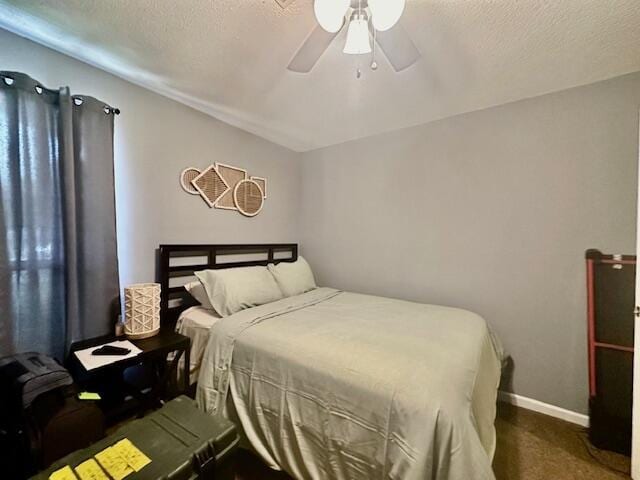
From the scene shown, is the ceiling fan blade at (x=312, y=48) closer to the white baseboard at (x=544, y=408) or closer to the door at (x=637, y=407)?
the door at (x=637, y=407)

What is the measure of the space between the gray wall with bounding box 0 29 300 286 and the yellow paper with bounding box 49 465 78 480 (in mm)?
1277

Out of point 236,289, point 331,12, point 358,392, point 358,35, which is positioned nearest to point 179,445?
point 358,392

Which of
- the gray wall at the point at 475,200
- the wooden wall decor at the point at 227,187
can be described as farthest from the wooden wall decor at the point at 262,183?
the gray wall at the point at 475,200

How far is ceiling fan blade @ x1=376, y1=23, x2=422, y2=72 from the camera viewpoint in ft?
4.09

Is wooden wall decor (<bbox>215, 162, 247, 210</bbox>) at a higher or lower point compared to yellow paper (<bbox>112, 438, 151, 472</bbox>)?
higher

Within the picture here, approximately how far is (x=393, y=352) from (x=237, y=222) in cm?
206

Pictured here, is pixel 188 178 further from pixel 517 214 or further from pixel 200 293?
pixel 517 214

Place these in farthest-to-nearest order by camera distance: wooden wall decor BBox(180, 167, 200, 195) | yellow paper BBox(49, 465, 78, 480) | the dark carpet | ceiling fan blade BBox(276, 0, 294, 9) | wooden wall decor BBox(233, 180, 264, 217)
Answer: wooden wall decor BBox(233, 180, 264, 217) < wooden wall decor BBox(180, 167, 200, 195) < the dark carpet < ceiling fan blade BBox(276, 0, 294, 9) < yellow paper BBox(49, 465, 78, 480)

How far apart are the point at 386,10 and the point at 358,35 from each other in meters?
0.25

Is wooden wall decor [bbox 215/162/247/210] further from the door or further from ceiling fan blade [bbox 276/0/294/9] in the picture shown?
the door

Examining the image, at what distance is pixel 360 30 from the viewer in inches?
48.1

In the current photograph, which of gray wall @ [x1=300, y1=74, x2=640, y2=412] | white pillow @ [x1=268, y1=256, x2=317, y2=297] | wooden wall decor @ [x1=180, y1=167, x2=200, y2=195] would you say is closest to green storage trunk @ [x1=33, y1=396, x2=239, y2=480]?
white pillow @ [x1=268, y1=256, x2=317, y2=297]

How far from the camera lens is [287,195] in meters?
3.36

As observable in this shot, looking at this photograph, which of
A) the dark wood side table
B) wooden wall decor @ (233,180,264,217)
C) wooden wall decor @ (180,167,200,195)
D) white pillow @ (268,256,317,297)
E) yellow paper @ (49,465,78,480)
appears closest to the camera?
yellow paper @ (49,465,78,480)
